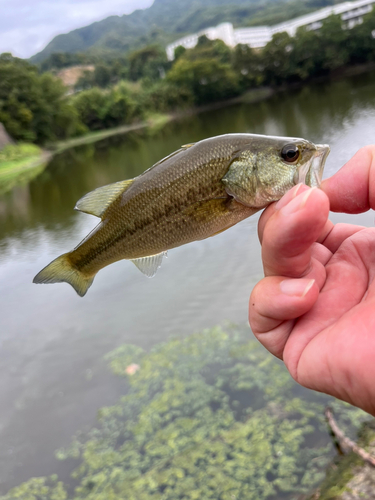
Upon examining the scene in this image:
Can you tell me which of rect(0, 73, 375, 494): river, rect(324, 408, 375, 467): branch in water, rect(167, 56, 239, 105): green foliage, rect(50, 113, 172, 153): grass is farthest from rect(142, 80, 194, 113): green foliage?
rect(324, 408, 375, 467): branch in water

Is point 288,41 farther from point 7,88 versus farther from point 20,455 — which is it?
point 20,455

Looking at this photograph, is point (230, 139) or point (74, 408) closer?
point (230, 139)

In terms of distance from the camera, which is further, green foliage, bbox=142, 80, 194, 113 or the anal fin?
green foliage, bbox=142, 80, 194, 113

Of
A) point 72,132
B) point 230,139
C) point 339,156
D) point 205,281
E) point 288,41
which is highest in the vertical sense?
point 288,41

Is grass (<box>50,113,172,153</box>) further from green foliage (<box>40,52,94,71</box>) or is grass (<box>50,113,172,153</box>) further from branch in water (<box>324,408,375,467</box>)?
green foliage (<box>40,52,94,71</box>)

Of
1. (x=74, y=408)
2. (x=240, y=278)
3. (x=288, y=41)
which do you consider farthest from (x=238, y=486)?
(x=288, y=41)

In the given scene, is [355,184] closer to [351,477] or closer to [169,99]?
[351,477]

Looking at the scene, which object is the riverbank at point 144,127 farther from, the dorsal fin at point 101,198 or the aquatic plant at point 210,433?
the dorsal fin at point 101,198
